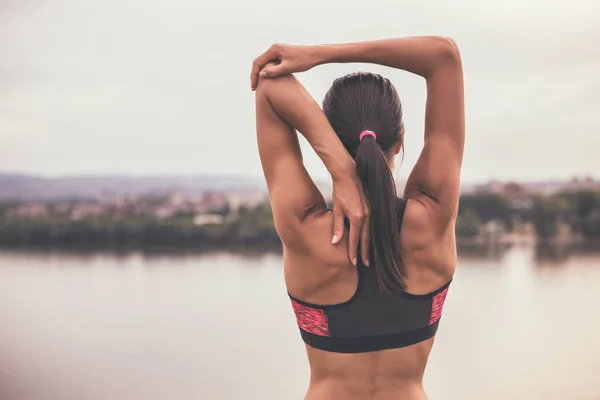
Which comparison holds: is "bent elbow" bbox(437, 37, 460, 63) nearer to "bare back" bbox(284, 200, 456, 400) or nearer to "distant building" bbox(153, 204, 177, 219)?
"bare back" bbox(284, 200, 456, 400)

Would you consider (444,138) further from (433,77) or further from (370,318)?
(370,318)

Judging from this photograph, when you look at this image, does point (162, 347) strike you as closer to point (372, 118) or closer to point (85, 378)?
point (85, 378)

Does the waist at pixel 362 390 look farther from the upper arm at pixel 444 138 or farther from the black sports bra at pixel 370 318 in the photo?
the upper arm at pixel 444 138

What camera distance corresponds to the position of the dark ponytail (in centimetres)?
64

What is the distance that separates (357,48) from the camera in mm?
663

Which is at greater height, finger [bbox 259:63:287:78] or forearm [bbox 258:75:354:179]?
finger [bbox 259:63:287:78]

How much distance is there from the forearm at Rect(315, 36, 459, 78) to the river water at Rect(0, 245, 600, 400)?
5448mm

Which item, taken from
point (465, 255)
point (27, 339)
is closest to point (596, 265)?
point (465, 255)

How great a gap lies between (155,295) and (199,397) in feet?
11.8

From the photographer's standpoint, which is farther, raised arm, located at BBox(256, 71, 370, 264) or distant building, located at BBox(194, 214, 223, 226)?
distant building, located at BBox(194, 214, 223, 226)

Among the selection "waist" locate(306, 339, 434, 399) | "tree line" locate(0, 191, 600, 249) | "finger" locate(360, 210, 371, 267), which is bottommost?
"tree line" locate(0, 191, 600, 249)

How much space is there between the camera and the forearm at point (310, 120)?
2.14 feet

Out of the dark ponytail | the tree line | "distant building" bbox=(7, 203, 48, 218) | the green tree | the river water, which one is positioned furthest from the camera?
"distant building" bbox=(7, 203, 48, 218)

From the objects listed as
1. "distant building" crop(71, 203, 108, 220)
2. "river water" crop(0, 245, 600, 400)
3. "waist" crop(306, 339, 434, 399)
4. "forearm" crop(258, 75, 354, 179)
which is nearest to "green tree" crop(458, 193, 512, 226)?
"river water" crop(0, 245, 600, 400)
